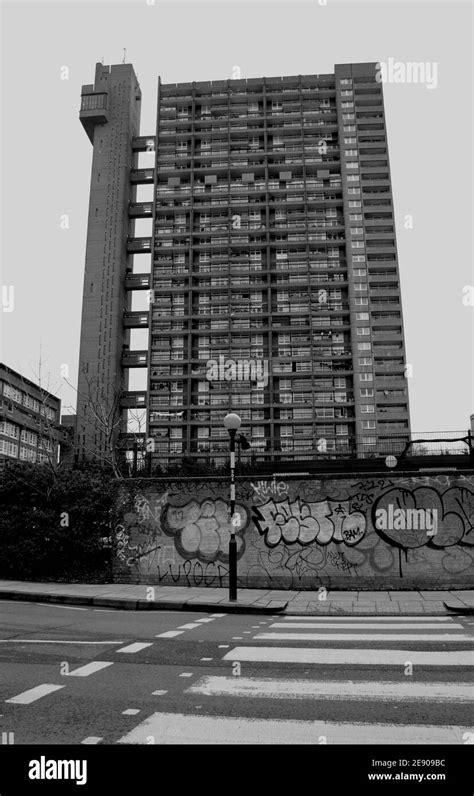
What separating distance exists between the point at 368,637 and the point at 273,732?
189 inches

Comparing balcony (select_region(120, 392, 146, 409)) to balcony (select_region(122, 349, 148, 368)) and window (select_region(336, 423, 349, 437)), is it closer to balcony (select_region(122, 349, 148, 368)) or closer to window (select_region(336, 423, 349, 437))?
balcony (select_region(122, 349, 148, 368))

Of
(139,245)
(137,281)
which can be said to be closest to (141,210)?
(139,245)

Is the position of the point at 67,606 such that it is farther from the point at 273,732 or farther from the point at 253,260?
the point at 253,260

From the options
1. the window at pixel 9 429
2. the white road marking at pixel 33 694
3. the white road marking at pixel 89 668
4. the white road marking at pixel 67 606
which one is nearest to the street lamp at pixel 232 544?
the white road marking at pixel 67 606

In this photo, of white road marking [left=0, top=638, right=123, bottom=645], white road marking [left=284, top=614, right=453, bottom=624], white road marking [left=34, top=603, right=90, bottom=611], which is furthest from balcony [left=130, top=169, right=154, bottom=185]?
white road marking [left=0, top=638, right=123, bottom=645]

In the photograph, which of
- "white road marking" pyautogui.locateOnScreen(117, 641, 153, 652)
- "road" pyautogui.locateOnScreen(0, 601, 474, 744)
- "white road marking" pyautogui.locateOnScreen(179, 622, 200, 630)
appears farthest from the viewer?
"white road marking" pyautogui.locateOnScreen(179, 622, 200, 630)

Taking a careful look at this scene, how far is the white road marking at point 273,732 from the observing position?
453 centimetres

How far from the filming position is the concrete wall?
15.7m

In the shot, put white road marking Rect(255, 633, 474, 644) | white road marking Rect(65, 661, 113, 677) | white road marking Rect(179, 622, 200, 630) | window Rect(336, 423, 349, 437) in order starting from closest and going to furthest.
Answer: white road marking Rect(65, 661, 113, 677), white road marking Rect(255, 633, 474, 644), white road marking Rect(179, 622, 200, 630), window Rect(336, 423, 349, 437)

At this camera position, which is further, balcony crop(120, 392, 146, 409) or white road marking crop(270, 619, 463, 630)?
balcony crop(120, 392, 146, 409)

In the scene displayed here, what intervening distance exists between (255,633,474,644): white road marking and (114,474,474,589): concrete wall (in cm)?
651

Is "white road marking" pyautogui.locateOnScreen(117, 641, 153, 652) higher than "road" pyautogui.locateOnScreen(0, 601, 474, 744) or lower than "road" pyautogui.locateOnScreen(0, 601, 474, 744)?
higher

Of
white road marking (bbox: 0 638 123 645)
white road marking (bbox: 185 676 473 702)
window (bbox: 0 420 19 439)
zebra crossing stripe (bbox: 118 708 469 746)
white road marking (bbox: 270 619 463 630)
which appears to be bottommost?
zebra crossing stripe (bbox: 118 708 469 746)

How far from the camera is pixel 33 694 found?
5855mm
